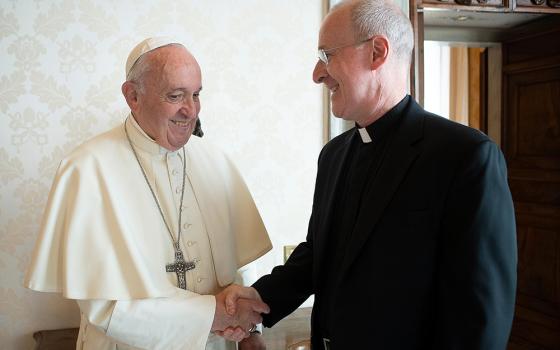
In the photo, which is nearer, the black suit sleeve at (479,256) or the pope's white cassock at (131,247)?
the black suit sleeve at (479,256)

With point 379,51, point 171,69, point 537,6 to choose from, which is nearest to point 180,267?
point 171,69

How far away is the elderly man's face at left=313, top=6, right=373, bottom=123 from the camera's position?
169 centimetres

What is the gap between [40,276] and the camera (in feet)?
5.77

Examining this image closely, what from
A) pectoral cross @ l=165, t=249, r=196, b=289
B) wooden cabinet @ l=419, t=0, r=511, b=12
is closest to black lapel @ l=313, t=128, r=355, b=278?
pectoral cross @ l=165, t=249, r=196, b=289

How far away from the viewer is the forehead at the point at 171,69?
1.79 metres

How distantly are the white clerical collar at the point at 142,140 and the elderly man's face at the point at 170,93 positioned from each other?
0.07m

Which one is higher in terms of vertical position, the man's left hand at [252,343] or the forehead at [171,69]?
the forehead at [171,69]

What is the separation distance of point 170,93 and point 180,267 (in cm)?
60

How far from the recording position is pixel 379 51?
5.50ft

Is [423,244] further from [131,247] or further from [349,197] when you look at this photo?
[131,247]

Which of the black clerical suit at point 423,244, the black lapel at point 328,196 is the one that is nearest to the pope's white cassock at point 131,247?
the black lapel at point 328,196

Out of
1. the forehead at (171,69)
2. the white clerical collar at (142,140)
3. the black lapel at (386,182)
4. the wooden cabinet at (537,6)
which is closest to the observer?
the black lapel at (386,182)

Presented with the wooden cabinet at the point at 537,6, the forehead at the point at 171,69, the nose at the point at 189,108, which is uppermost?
the wooden cabinet at the point at 537,6

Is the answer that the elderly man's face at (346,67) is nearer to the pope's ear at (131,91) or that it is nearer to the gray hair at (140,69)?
the gray hair at (140,69)
